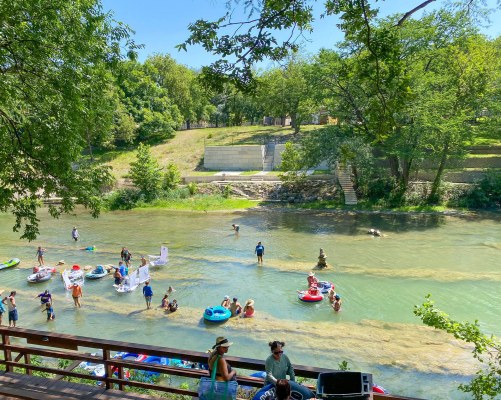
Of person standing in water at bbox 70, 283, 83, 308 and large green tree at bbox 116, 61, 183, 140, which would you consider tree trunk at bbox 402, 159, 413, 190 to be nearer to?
person standing in water at bbox 70, 283, 83, 308

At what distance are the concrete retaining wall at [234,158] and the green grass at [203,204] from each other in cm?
878

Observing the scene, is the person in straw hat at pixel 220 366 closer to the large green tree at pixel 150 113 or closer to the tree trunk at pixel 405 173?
the tree trunk at pixel 405 173

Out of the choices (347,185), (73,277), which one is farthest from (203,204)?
(73,277)

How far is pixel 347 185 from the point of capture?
126 ft

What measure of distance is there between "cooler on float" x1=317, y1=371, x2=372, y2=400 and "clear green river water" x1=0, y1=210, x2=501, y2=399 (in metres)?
8.79

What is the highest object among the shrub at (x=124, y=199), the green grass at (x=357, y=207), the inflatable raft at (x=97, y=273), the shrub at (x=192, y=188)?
Result: the shrub at (x=192, y=188)

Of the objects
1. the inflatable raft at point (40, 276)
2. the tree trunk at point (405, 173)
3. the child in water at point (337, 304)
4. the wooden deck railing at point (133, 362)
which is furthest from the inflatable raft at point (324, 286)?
the tree trunk at point (405, 173)

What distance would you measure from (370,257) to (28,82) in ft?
64.3

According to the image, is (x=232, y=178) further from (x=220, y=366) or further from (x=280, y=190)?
(x=220, y=366)

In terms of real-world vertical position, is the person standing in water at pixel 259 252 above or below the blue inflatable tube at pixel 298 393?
below

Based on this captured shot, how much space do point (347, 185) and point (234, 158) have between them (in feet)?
Result: 50.0

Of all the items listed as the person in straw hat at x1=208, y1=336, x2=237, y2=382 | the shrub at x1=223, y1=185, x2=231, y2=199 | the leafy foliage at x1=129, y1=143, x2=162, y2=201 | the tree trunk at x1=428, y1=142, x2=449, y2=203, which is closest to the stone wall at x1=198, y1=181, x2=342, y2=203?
the shrub at x1=223, y1=185, x2=231, y2=199

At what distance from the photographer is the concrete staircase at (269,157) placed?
47688mm

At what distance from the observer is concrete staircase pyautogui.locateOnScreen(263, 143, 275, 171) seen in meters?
47.7
